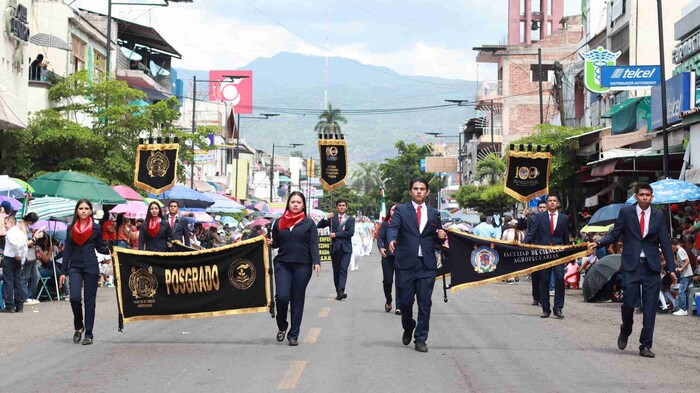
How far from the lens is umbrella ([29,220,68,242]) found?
23266 mm

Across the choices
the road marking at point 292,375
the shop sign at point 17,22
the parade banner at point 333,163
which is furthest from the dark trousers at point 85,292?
the parade banner at point 333,163

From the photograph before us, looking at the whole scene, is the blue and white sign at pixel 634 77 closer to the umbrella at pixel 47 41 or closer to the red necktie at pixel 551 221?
the red necktie at pixel 551 221

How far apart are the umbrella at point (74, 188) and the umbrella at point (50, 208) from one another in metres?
1.03

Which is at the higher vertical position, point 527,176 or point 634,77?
point 634,77

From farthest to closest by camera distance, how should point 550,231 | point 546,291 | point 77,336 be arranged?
1. point 550,231
2. point 546,291
3. point 77,336

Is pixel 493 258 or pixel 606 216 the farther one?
pixel 606 216

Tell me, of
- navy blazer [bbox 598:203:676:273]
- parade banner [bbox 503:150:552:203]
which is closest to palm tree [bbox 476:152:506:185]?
parade banner [bbox 503:150:552:203]

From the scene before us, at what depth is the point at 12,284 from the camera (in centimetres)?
1794

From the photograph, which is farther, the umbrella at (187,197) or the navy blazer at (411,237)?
the umbrella at (187,197)

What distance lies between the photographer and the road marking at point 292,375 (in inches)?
353

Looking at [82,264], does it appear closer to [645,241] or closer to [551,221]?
[645,241]

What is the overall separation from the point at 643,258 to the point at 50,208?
48.6 ft

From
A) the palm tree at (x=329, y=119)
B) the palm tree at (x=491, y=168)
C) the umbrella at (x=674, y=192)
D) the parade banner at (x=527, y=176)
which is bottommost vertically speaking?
the umbrella at (x=674, y=192)

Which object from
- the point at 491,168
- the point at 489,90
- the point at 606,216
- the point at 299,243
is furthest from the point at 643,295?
the point at 489,90
